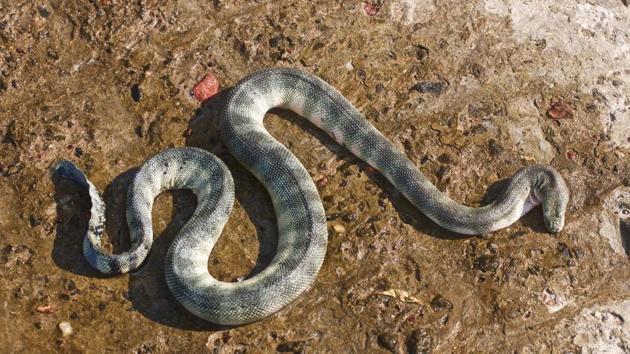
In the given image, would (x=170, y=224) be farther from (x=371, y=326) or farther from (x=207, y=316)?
(x=371, y=326)

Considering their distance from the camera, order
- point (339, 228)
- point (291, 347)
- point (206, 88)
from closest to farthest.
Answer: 1. point (291, 347)
2. point (339, 228)
3. point (206, 88)

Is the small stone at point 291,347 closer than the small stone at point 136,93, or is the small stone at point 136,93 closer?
the small stone at point 291,347

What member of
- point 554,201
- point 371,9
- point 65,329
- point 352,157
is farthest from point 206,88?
point 554,201

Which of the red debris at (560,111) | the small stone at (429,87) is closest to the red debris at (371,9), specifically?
the small stone at (429,87)

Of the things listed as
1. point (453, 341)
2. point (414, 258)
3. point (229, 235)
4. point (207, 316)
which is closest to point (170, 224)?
point (229, 235)

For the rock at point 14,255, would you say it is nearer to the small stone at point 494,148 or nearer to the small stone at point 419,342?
the small stone at point 419,342

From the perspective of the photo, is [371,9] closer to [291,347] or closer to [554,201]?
[554,201]
